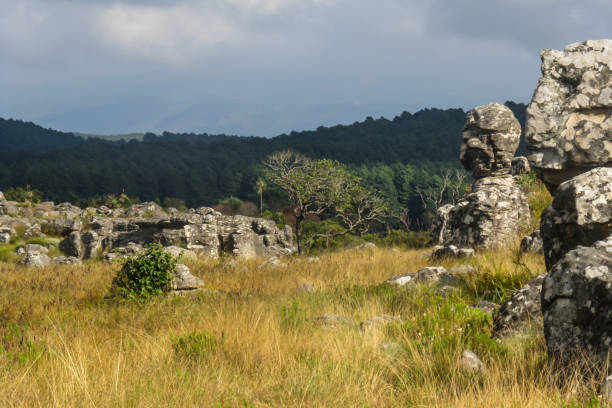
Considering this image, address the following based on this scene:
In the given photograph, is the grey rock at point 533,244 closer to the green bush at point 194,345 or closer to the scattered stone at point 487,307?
the scattered stone at point 487,307

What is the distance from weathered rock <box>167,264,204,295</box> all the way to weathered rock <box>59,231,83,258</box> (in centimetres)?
2222

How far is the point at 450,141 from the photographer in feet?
441

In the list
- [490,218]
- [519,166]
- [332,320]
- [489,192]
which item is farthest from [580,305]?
[519,166]

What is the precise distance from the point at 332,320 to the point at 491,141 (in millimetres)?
10919

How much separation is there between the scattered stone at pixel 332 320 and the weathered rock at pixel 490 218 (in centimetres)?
774

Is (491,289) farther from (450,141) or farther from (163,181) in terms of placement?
(450,141)

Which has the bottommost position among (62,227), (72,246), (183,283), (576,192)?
(72,246)

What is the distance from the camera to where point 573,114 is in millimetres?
6969

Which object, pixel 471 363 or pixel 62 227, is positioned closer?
pixel 471 363

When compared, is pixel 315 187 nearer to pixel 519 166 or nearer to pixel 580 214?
pixel 519 166

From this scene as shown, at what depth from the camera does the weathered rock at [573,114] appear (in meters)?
6.76

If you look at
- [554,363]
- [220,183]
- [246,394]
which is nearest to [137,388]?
[246,394]

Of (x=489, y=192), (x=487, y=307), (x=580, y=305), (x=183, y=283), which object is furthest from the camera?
(x=489, y=192)

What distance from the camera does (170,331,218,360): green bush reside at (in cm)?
461
